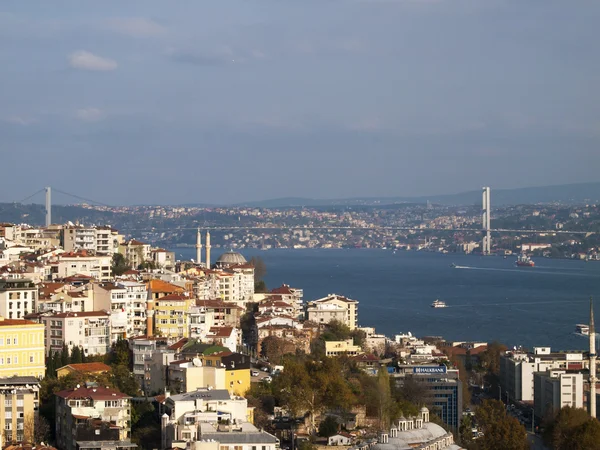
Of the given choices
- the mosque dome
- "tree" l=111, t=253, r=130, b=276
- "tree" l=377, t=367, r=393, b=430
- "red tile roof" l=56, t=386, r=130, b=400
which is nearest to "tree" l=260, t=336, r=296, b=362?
"tree" l=377, t=367, r=393, b=430

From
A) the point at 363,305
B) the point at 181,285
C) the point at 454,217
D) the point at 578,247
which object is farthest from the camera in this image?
the point at 454,217

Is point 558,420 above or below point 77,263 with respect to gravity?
below

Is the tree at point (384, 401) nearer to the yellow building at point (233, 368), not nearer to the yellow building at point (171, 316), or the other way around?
the yellow building at point (233, 368)

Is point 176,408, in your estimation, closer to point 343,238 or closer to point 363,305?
point 363,305

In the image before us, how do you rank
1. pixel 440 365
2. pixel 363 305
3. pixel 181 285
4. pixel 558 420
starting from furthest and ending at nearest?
pixel 363 305 < pixel 181 285 < pixel 440 365 < pixel 558 420

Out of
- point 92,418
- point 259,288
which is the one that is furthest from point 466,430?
point 259,288

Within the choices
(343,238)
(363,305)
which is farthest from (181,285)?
(343,238)
